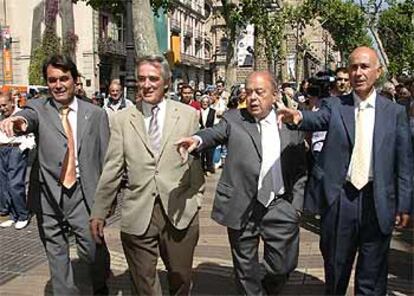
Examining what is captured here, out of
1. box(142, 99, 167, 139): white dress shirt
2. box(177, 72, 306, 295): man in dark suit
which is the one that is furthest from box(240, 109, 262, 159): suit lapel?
box(142, 99, 167, 139): white dress shirt

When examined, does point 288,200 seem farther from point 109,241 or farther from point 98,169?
point 109,241

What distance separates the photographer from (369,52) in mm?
3975

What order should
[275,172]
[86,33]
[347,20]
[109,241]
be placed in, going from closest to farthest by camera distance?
1. [275,172]
2. [109,241]
3. [86,33]
4. [347,20]

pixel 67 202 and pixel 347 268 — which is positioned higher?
pixel 67 202

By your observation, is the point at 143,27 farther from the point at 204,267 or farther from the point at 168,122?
the point at 168,122

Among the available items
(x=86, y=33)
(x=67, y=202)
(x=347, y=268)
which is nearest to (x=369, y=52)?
(x=347, y=268)

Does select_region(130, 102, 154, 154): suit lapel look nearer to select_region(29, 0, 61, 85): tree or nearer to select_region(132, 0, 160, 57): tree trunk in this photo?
select_region(132, 0, 160, 57): tree trunk

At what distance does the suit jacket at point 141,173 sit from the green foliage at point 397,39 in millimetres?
49092

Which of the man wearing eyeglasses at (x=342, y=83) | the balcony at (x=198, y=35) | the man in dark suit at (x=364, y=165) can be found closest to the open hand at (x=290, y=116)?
the man in dark suit at (x=364, y=165)

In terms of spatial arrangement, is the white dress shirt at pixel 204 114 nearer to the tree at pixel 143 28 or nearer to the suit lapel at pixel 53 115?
the tree at pixel 143 28

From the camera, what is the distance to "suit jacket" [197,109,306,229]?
4.20 m

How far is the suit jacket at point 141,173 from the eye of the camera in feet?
13.2

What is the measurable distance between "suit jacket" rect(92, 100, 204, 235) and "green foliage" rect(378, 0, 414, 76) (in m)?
49.1

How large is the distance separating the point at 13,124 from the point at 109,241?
3168mm
